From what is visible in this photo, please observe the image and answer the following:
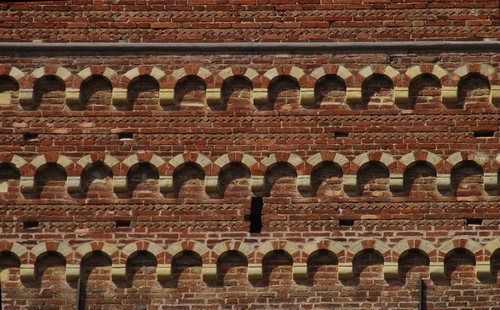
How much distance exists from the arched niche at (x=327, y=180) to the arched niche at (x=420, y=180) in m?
0.96

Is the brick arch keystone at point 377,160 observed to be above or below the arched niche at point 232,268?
above

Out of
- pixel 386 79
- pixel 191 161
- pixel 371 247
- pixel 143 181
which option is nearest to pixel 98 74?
pixel 143 181

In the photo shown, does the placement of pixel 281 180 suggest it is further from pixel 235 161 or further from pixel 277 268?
pixel 277 268

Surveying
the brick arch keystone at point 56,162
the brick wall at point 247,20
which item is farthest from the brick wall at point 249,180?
the brick wall at point 247,20

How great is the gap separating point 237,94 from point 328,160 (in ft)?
5.53

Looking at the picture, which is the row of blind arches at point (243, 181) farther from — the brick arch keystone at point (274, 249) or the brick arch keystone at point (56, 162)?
the brick arch keystone at point (274, 249)

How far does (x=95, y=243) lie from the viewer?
22891 millimetres

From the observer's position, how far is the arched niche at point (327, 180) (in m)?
23.2

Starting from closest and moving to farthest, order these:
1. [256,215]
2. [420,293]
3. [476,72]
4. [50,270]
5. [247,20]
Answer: [420,293] → [50,270] → [256,215] → [476,72] → [247,20]

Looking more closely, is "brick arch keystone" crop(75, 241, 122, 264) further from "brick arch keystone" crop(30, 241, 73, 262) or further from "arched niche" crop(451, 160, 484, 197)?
"arched niche" crop(451, 160, 484, 197)

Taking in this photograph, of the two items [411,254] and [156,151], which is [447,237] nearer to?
[411,254]

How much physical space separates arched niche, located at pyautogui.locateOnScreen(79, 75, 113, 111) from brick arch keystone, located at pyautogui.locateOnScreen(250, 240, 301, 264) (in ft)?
10.3

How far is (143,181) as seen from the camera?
76.4 ft

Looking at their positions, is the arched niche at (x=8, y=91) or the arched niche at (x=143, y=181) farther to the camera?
the arched niche at (x=8, y=91)
